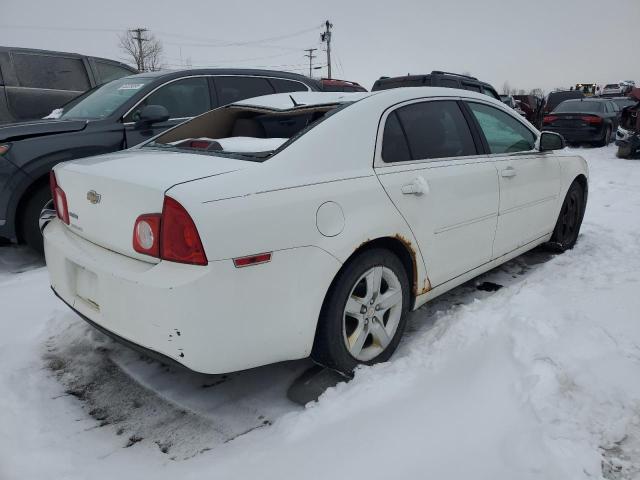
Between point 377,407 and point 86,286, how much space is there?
4.95 feet

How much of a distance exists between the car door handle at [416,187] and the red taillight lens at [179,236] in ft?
3.95

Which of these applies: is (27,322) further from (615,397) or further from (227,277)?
(615,397)

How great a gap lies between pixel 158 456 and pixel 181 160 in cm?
136

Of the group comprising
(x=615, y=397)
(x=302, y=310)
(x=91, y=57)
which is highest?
(x=91, y=57)

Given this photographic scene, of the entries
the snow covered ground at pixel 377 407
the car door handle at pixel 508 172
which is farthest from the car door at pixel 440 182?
the snow covered ground at pixel 377 407

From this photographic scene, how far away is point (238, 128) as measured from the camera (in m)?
3.38

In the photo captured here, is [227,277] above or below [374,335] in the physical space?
above

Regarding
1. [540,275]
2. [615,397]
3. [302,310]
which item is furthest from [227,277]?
[540,275]

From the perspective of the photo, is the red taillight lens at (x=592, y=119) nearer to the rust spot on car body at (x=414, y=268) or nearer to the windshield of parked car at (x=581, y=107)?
the windshield of parked car at (x=581, y=107)

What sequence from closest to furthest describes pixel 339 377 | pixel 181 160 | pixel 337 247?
pixel 337 247 < pixel 181 160 < pixel 339 377

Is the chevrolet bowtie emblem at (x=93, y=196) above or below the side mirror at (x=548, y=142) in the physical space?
below

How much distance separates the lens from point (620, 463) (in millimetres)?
1839

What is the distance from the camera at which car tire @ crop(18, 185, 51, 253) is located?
14.0ft

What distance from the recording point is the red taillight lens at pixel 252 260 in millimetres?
1948
